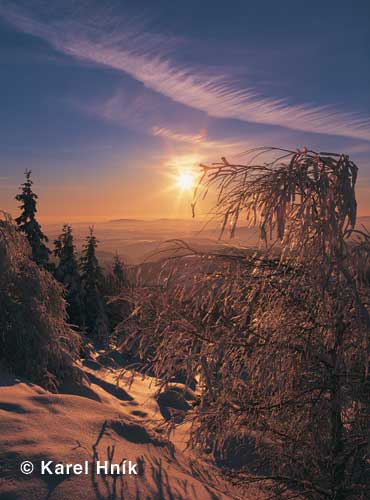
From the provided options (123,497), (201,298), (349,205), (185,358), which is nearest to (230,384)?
(185,358)

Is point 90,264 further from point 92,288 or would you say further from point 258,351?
point 258,351

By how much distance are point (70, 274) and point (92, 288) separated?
288 centimetres

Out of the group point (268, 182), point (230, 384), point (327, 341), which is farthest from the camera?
point (230, 384)

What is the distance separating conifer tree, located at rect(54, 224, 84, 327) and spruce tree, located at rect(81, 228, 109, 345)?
5.68ft

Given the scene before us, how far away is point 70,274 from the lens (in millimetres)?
24328

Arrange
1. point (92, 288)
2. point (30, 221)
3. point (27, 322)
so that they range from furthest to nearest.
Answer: point (92, 288) → point (30, 221) → point (27, 322)

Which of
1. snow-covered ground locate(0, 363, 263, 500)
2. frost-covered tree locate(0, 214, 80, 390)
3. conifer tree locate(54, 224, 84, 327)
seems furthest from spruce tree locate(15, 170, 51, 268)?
snow-covered ground locate(0, 363, 263, 500)

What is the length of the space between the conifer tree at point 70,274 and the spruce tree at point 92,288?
1732 millimetres

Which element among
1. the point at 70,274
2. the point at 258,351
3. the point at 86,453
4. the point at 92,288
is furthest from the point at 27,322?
the point at 92,288

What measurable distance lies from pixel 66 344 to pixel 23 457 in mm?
8186

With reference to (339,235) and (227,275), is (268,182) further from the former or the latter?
(227,275)

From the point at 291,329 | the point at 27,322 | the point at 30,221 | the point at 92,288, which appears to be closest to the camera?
the point at 291,329

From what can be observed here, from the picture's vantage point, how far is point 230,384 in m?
4.26

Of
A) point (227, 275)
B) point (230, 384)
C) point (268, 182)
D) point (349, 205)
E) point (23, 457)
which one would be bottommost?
point (23, 457)
